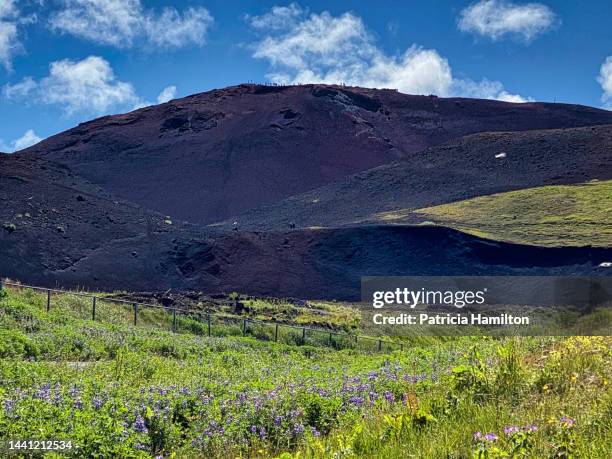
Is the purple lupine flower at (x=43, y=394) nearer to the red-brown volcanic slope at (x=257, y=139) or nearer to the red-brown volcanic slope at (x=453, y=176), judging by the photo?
the red-brown volcanic slope at (x=453, y=176)

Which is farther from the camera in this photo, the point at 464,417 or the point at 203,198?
the point at 203,198

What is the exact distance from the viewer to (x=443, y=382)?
23.8 ft

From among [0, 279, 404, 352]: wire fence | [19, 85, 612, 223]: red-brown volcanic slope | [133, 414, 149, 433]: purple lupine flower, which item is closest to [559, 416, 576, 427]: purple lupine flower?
[133, 414, 149, 433]: purple lupine flower

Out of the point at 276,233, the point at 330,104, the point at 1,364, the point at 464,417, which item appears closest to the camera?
the point at 464,417

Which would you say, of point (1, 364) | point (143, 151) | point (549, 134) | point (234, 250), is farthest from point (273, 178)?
point (1, 364)

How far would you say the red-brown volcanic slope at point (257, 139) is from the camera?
77.7 meters

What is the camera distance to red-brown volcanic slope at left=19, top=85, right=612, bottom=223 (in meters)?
77.7

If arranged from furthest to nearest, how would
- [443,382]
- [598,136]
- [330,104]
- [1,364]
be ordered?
[330,104], [598,136], [1,364], [443,382]

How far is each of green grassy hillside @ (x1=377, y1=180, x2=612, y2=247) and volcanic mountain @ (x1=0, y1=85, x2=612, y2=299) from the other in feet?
6.55

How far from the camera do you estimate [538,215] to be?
4791cm

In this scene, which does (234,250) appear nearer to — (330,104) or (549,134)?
(549,134)

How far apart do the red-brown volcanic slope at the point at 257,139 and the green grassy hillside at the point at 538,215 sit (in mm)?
27184

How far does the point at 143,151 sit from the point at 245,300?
186ft

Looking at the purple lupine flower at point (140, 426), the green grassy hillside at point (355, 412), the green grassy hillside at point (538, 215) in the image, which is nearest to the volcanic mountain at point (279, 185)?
the green grassy hillside at point (538, 215)
